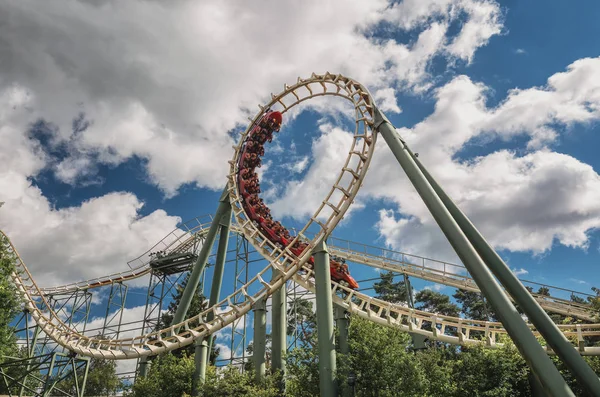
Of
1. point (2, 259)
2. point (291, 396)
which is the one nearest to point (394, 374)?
point (291, 396)

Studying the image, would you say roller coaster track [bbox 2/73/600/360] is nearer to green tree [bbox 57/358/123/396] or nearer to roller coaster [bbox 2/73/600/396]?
roller coaster [bbox 2/73/600/396]

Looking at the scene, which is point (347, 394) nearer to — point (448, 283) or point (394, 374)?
point (394, 374)

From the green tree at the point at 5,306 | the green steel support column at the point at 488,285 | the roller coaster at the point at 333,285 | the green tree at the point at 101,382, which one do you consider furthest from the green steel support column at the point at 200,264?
the green tree at the point at 101,382

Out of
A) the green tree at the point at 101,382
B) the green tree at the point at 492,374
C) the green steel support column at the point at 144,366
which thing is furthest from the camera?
the green tree at the point at 101,382

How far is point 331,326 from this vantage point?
32.8 ft

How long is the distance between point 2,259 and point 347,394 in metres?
13.1

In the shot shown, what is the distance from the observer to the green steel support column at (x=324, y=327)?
30.8 ft

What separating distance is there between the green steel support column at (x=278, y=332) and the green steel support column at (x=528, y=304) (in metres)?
6.19

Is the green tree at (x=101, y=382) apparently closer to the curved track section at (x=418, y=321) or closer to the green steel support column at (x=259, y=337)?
the green steel support column at (x=259, y=337)

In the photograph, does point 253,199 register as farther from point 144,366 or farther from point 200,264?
point 144,366

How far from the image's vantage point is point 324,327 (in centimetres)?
997

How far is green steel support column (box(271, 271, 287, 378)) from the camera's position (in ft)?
42.2

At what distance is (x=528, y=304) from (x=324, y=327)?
4.48 meters

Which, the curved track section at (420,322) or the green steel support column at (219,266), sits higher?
the green steel support column at (219,266)
